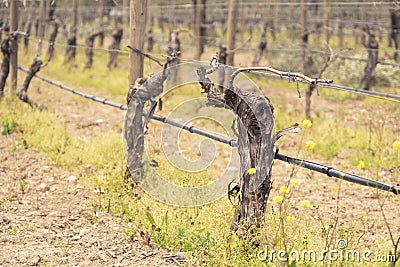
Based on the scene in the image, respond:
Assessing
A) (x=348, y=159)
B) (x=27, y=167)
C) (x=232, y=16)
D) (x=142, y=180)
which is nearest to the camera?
(x=142, y=180)

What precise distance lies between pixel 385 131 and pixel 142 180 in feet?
10.8

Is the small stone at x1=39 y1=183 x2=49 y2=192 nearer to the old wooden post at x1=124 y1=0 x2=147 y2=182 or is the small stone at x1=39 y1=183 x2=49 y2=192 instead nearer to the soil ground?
the soil ground

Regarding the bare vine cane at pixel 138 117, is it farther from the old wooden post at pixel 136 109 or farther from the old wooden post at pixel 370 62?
Result: the old wooden post at pixel 370 62

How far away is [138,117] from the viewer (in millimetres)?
4562

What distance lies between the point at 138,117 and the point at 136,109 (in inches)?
2.7

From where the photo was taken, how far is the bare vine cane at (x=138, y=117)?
4500mm

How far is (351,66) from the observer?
35.2 feet

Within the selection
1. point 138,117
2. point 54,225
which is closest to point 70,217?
point 54,225

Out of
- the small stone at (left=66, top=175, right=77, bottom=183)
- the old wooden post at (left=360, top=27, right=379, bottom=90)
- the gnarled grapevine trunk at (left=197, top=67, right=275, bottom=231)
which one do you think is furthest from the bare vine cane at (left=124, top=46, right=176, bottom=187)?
the old wooden post at (left=360, top=27, right=379, bottom=90)

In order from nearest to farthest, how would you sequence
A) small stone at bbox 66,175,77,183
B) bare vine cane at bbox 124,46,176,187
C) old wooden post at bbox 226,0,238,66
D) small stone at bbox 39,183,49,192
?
bare vine cane at bbox 124,46,176,187, small stone at bbox 39,183,49,192, small stone at bbox 66,175,77,183, old wooden post at bbox 226,0,238,66

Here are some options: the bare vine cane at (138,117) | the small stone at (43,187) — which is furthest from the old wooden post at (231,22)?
the small stone at (43,187)

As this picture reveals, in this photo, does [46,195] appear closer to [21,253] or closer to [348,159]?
[21,253]

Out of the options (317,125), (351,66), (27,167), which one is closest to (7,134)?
(27,167)

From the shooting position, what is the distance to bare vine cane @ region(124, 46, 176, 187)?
4500 millimetres
